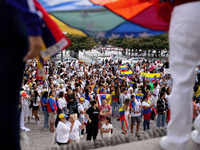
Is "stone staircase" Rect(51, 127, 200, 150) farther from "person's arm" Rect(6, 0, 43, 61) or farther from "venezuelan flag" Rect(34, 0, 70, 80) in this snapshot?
"person's arm" Rect(6, 0, 43, 61)

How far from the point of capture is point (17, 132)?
1915 mm

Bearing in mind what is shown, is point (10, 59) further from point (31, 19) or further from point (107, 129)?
point (107, 129)

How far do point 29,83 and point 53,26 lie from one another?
433 inches

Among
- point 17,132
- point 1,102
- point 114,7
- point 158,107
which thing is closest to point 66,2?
point 114,7

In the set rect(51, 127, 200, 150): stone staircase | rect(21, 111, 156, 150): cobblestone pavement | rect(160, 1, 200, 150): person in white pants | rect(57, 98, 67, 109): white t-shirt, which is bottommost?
rect(21, 111, 156, 150): cobblestone pavement

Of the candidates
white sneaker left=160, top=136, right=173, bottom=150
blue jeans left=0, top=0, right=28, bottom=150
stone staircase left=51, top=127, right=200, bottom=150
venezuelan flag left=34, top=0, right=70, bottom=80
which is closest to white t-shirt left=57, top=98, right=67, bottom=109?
stone staircase left=51, top=127, right=200, bottom=150

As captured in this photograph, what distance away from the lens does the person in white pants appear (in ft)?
6.06

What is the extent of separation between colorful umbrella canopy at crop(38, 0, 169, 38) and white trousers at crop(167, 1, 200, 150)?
18.2 inches

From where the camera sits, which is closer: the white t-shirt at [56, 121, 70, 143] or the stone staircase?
the stone staircase

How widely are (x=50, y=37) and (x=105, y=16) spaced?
2.86ft

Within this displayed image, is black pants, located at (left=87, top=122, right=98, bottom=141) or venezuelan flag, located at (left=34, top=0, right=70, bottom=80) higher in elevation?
venezuelan flag, located at (left=34, top=0, right=70, bottom=80)

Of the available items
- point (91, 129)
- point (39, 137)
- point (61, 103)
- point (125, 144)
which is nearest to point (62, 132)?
point (91, 129)

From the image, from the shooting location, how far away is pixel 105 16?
2.32 m

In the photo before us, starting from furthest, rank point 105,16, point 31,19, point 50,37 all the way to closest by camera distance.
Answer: point 105,16 → point 50,37 → point 31,19
